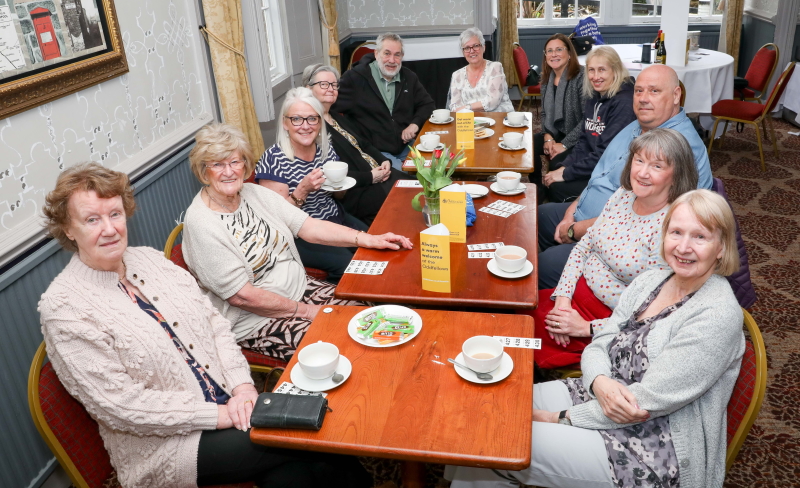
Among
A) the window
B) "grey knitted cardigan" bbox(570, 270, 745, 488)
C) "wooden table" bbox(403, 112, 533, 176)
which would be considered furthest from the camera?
the window

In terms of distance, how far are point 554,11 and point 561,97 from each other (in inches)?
195

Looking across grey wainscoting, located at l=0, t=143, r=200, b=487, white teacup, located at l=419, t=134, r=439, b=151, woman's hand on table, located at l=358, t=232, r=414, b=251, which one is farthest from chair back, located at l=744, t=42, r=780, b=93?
grey wainscoting, located at l=0, t=143, r=200, b=487

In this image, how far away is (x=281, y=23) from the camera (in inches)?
205

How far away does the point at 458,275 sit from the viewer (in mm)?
2168

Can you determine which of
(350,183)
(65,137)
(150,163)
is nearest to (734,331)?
(350,183)

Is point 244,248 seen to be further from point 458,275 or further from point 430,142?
point 430,142

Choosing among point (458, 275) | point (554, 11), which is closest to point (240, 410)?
point (458, 275)

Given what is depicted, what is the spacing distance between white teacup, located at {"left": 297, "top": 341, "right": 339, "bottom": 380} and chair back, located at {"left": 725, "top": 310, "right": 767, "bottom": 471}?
109 centimetres

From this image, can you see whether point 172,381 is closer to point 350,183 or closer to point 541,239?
point 350,183

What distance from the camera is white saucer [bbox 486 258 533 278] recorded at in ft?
6.96

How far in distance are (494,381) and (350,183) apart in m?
→ 1.54

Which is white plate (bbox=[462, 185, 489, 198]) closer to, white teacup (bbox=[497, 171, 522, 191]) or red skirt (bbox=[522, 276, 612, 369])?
white teacup (bbox=[497, 171, 522, 191])

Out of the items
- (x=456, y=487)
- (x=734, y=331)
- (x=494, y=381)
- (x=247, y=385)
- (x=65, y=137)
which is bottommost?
(x=456, y=487)

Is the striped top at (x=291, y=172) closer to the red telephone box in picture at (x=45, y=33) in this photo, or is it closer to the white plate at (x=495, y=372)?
the red telephone box in picture at (x=45, y=33)
